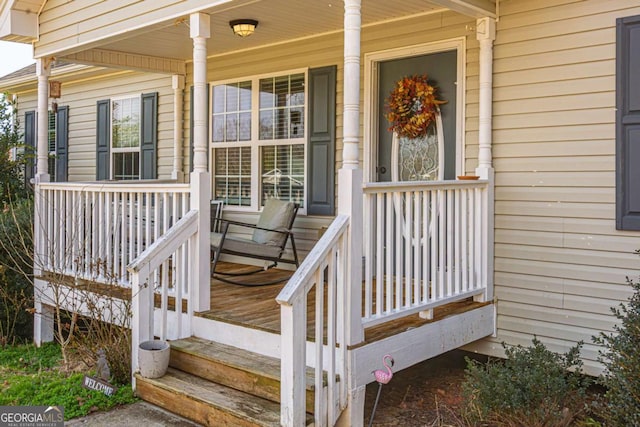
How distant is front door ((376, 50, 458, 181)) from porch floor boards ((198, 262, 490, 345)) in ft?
4.24

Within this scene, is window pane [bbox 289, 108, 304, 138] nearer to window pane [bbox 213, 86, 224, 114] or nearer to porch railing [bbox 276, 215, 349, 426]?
→ window pane [bbox 213, 86, 224, 114]

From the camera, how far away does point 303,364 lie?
3.15m

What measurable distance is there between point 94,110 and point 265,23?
453 centimetres

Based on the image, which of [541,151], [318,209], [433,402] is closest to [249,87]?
[318,209]

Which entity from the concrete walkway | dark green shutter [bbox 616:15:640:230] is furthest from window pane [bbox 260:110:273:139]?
dark green shutter [bbox 616:15:640:230]

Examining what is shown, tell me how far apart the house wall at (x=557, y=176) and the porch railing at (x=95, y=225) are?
2447 millimetres

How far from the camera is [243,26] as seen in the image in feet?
17.6

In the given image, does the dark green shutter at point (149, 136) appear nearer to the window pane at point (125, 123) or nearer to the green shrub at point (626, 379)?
the window pane at point (125, 123)

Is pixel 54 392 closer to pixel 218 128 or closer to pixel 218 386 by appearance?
pixel 218 386

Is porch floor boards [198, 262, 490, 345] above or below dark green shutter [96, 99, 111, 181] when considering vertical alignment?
below

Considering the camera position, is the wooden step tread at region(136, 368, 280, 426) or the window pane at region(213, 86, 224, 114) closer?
the wooden step tread at region(136, 368, 280, 426)

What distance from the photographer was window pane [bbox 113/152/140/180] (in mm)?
8289

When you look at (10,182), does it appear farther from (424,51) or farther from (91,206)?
(424,51)

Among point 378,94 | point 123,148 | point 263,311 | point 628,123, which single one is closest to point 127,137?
point 123,148
